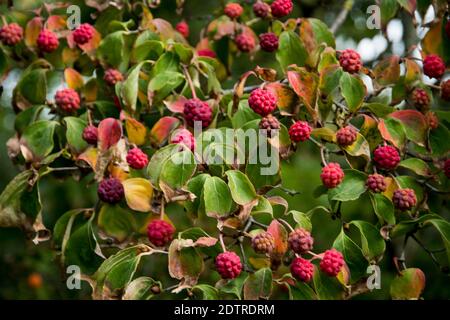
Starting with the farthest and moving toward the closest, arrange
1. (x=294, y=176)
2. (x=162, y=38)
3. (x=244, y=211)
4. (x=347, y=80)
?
(x=294, y=176), (x=162, y=38), (x=347, y=80), (x=244, y=211)

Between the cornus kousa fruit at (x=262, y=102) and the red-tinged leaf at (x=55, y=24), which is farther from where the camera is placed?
the red-tinged leaf at (x=55, y=24)

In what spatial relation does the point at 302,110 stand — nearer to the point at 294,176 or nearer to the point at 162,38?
the point at 162,38

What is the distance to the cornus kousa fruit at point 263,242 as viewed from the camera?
60.2 inches

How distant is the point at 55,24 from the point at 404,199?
110 centimetres

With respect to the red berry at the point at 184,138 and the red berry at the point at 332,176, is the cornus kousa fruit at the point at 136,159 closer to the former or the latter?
the red berry at the point at 184,138

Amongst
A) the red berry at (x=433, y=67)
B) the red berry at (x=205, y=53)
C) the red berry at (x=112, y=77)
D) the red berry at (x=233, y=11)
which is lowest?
the red berry at (x=112, y=77)

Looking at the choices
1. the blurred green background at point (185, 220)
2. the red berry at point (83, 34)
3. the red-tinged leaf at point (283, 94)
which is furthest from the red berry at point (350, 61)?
the blurred green background at point (185, 220)

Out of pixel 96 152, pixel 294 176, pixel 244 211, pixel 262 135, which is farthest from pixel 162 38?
pixel 294 176

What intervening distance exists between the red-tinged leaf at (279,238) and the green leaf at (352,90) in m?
0.34

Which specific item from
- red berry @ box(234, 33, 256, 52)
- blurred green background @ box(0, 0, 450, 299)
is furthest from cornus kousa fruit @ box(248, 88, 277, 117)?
blurred green background @ box(0, 0, 450, 299)

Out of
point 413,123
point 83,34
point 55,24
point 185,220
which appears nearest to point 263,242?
point 413,123

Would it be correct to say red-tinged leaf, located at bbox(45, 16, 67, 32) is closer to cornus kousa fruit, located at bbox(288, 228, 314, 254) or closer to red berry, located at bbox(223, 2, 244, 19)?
red berry, located at bbox(223, 2, 244, 19)

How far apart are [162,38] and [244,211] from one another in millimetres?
681
